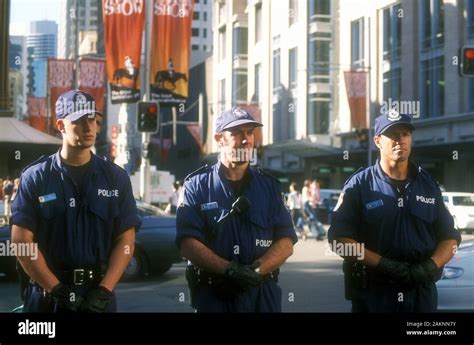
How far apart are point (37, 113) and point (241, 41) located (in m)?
1.01

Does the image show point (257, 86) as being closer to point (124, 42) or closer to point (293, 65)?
point (293, 65)

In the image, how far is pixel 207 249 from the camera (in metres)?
4.97

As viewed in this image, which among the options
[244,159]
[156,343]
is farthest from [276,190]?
[156,343]

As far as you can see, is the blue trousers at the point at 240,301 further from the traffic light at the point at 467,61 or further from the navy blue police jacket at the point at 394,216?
the traffic light at the point at 467,61

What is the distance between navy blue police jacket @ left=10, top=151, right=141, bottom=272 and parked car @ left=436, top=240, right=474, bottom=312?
1444 mm

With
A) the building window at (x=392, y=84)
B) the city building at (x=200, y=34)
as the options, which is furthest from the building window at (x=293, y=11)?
the building window at (x=392, y=84)

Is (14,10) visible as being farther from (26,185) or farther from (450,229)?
(450,229)

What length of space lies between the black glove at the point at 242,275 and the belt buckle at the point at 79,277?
0.61 meters

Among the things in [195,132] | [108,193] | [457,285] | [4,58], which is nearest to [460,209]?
[457,285]

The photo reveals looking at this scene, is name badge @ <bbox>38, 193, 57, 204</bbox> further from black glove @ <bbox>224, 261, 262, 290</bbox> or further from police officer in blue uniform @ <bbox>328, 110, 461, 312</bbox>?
police officer in blue uniform @ <bbox>328, 110, 461, 312</bbox>

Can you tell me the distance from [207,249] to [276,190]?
427 millimetres

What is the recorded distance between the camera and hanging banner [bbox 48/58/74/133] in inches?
202

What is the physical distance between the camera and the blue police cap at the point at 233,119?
16.4 feet

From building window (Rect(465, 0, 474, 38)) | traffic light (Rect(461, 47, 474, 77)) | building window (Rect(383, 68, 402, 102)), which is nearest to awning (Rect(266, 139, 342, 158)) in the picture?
building window (Rect(383, 68, 402, 102))
